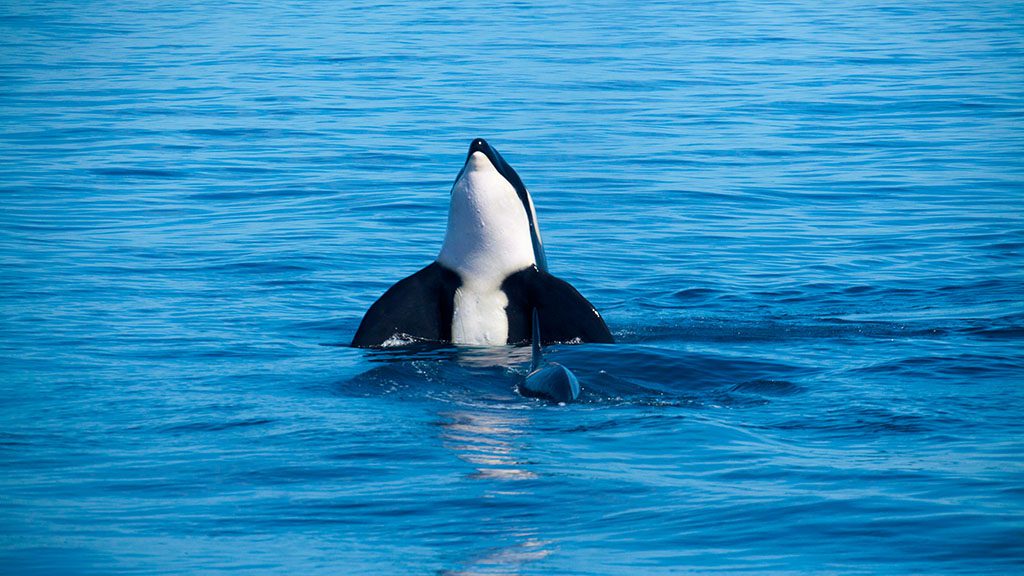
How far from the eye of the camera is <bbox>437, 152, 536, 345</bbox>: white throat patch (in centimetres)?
1236

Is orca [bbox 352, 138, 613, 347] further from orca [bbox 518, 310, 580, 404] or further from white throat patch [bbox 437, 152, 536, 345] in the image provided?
orca [bbox 518, 310, 580, 404]

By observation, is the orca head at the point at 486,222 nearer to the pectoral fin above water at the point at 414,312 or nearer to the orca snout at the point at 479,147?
the orca snout at the point at 479,147

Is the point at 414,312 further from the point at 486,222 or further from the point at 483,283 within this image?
the point at 486,222

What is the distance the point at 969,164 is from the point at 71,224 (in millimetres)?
14044

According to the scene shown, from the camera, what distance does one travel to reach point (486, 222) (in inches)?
489

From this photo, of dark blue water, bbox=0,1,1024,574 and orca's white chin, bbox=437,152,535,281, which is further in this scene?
orca's white chin, bbox=437,152,535,281

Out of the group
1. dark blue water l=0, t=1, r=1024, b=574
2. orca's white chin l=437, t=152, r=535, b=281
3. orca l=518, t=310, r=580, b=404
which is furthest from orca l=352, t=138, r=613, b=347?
orca l=518, t=310, r=580, b=404

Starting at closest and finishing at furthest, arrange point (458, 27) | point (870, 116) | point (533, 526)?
point (533, 526) → point (870, 116) → point (458, 27)

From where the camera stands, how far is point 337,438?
30.3 ft

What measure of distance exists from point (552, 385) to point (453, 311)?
8.20 ft

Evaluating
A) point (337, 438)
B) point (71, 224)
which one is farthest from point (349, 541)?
point (71, 224)

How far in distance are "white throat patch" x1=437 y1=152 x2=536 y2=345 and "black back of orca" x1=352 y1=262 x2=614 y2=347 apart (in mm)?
73

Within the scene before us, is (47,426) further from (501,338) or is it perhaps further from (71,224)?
(71,224)

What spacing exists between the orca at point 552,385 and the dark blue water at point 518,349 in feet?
0.58
